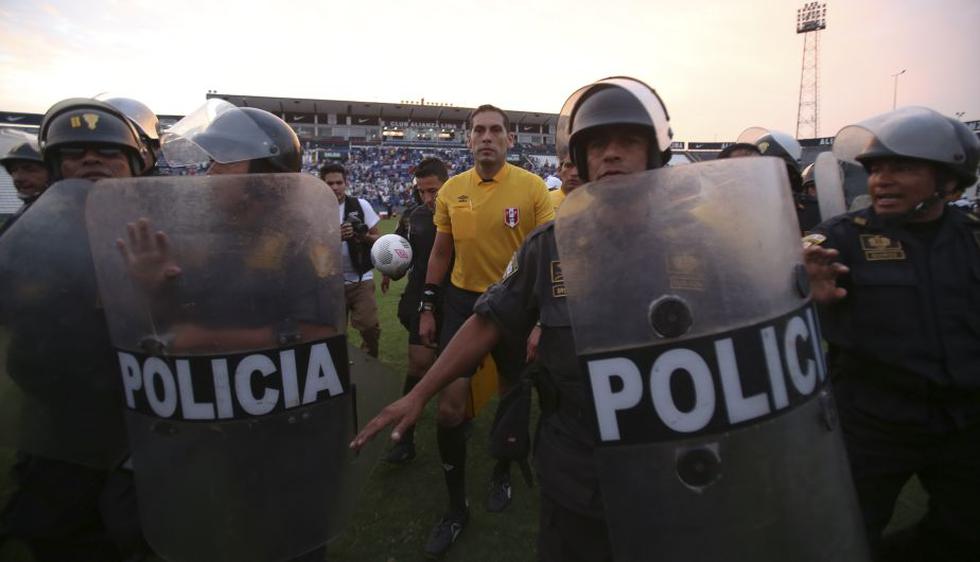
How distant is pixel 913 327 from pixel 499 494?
7.71 ft

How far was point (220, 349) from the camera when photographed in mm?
1306

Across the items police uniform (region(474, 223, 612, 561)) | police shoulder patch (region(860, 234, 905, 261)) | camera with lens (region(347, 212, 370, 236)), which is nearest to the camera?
police uniform (region(474, 223, 612, 561))

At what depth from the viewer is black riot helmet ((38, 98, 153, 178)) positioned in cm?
Answer: 181

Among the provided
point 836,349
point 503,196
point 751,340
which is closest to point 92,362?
point 751,340

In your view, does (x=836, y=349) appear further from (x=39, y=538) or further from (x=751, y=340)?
(x=39, y=538)

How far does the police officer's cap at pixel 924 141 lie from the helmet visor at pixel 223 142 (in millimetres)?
2445

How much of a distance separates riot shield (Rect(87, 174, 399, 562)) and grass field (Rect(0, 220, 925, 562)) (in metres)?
0.96

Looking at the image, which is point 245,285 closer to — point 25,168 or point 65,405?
point 65,405

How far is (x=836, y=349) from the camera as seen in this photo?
84.4 inches

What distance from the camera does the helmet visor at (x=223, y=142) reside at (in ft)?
5.71

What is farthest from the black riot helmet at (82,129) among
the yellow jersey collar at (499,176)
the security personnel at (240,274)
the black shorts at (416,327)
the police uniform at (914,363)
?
the police uniform at (914,363)

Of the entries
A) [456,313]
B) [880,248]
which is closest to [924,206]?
[880,248]

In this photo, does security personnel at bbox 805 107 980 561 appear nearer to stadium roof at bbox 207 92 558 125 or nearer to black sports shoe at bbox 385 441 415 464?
black sports shoe at bbox 385 441 415 464

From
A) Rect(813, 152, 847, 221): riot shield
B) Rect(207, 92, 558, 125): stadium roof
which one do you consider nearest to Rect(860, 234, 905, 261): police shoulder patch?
Rect(813, 152, 847, 221): riot shield
